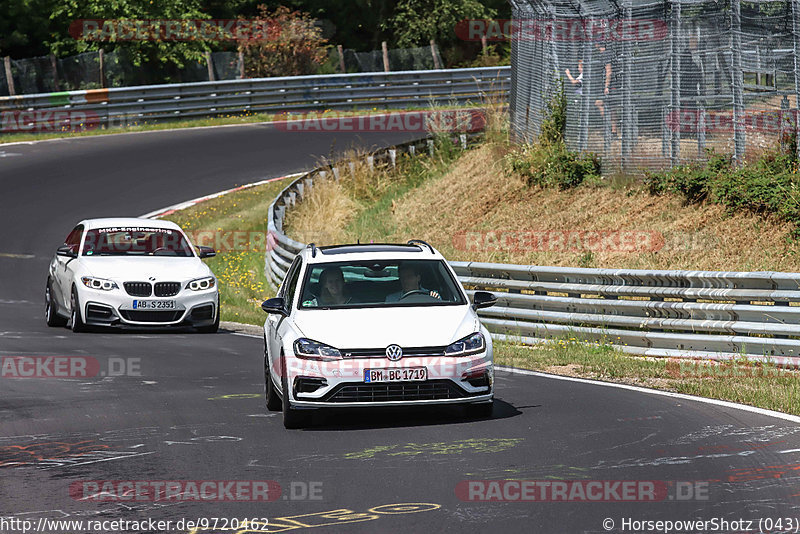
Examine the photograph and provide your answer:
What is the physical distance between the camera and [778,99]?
21.5 metres

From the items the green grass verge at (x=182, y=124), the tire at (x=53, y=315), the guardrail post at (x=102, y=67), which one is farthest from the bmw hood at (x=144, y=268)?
the guardrail post at (x=102, y=67)

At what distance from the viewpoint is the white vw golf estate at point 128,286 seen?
18297 mm

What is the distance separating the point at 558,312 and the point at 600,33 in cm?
930

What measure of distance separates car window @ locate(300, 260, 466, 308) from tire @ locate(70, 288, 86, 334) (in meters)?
7.27

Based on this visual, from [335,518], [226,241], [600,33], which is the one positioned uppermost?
[600,33]

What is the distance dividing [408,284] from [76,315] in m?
8.06

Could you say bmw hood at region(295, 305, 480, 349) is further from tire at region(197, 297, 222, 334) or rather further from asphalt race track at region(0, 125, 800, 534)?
tire at region(197, 297, 222, 334)

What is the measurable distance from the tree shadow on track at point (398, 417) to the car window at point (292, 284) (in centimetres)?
108

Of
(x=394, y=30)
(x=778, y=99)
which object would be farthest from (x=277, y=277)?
(x=394, y=30)

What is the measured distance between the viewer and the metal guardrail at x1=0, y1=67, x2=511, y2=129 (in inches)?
1582

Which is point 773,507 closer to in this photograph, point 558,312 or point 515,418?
point 515,418

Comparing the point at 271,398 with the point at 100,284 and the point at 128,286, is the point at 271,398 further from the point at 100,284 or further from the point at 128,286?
the point at 100,284

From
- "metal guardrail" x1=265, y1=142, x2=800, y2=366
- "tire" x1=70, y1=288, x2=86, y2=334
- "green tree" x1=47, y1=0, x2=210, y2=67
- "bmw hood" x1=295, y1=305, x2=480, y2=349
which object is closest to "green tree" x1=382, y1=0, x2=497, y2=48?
"green tree" x1=47, y1=0, x2=210, y2=67

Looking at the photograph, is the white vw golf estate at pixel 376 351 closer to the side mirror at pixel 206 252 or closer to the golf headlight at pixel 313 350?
the golf headlight at pixel 313 350
